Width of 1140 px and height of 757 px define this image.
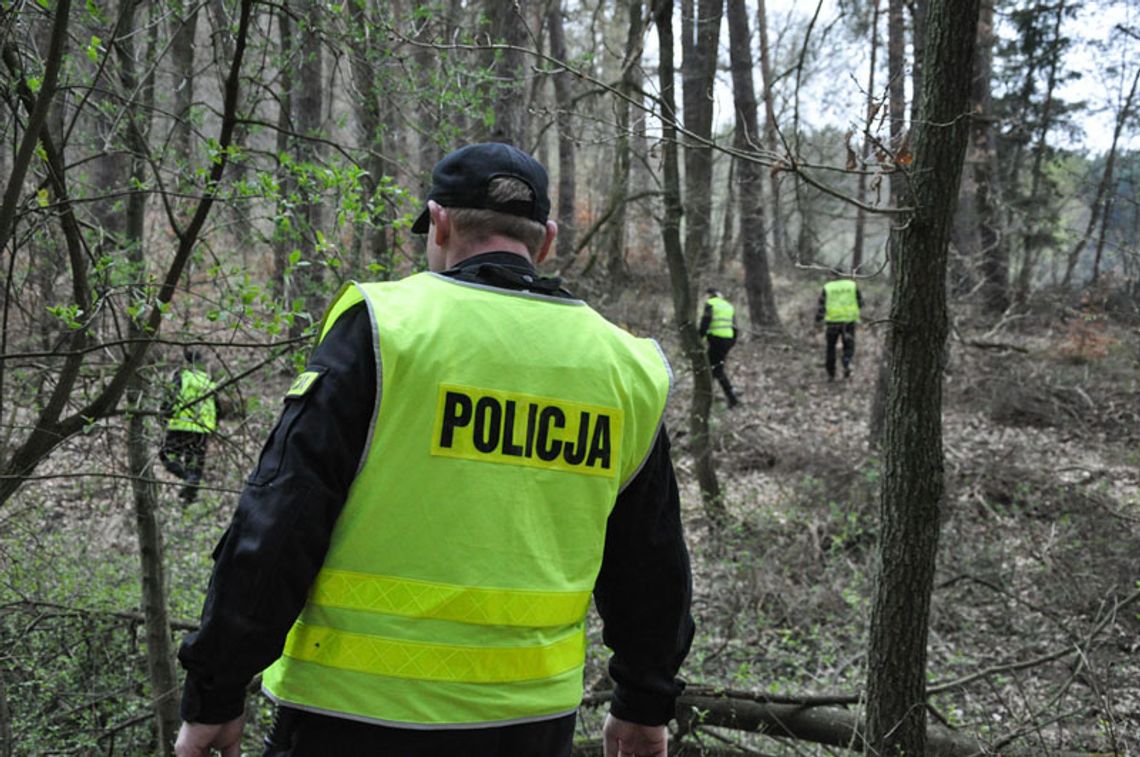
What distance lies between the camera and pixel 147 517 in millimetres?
4250

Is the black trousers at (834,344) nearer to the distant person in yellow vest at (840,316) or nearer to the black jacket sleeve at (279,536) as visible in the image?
the distant person in yellow vest at (840,316)

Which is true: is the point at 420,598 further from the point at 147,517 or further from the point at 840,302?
the point at 840,302

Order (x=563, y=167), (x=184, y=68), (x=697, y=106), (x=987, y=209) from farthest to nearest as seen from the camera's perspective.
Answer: (x=563, y=167) → (x=987, y=209) → (x=697, y=106) → (x=184, y=68)

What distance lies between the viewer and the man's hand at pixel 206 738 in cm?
180

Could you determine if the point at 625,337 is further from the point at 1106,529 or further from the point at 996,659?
the point at 1106,529

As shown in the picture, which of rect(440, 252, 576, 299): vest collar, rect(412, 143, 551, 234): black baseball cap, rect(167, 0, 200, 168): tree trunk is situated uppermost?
rect(167, 0, 200, 168): tree trunk

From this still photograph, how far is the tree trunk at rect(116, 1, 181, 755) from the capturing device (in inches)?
162

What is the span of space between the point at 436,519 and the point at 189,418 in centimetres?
245

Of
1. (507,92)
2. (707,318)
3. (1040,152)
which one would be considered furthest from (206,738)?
(1040,152)

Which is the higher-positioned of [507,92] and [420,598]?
[507,92]

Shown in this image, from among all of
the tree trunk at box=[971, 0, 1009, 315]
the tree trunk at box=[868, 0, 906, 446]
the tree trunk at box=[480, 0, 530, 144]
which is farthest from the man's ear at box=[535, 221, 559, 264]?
the tree trunk at box=[971, 0, 1009, 315]

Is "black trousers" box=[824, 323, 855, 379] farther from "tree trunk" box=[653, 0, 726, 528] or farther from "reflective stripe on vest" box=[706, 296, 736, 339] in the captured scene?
"tree trunk" box=[653, 0, 726, 528]

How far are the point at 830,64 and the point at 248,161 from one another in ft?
51.8

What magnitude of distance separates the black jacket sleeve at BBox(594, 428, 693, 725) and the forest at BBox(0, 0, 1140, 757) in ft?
4.49
